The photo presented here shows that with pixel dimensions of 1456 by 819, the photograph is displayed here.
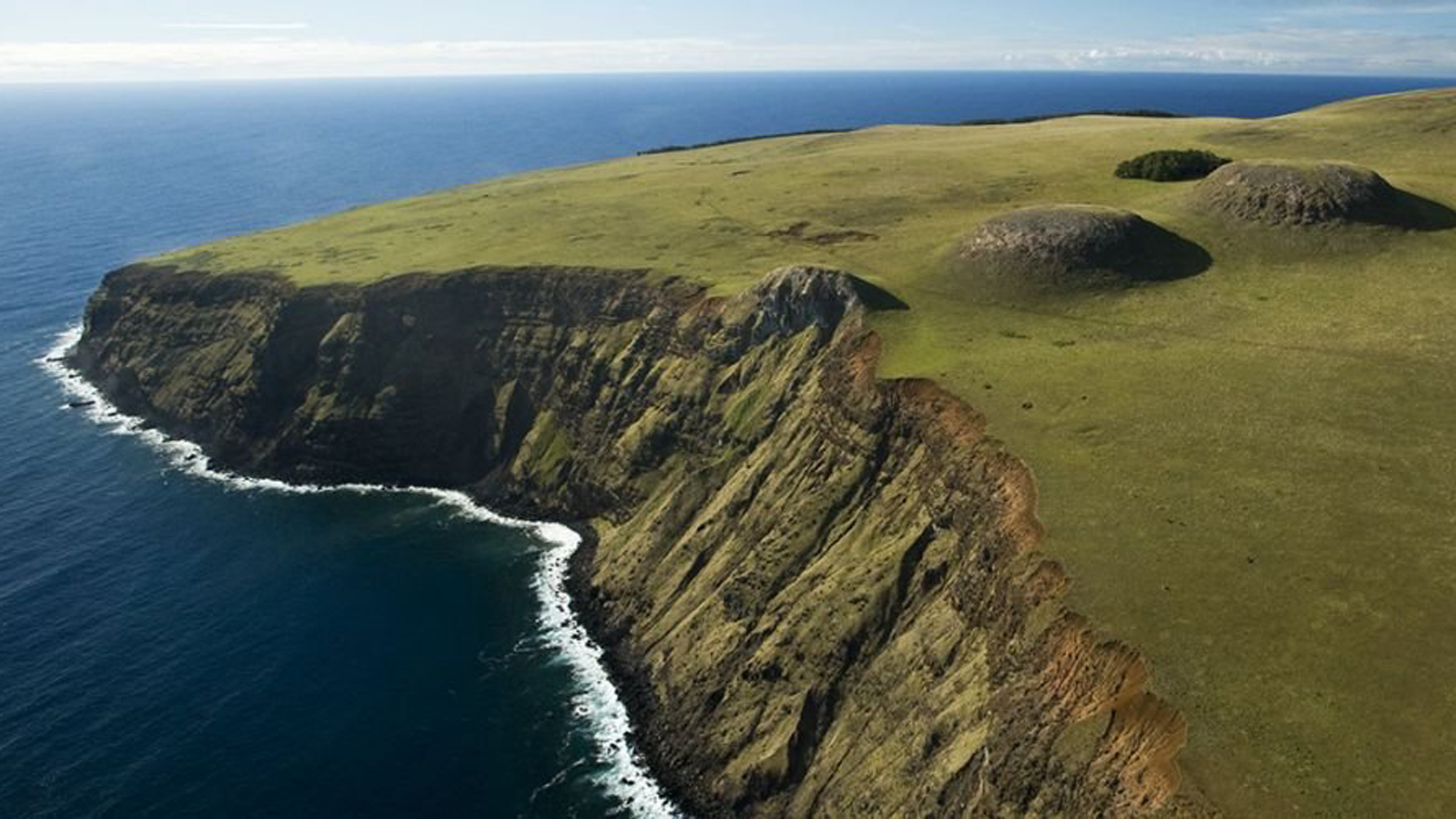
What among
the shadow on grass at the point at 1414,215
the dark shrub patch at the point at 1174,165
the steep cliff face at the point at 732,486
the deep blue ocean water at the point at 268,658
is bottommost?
the deep blue ocean water at the point at 268,658

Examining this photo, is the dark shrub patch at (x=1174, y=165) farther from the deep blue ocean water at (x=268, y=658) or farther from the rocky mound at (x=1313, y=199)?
the deep blue ocean water at (x=268, y=658)

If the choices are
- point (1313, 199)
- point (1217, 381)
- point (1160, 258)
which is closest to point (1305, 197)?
point (1313, 199)

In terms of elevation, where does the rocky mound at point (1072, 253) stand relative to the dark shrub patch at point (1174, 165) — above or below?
below

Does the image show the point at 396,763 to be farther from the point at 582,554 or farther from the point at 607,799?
the point at 582,554

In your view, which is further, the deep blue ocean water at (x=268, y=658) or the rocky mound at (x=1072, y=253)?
the rocky mound at (x=1072, y=253)

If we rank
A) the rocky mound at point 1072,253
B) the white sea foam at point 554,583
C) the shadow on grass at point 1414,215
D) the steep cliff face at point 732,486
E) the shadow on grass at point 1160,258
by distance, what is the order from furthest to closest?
the shadow on grass at point 1414,215, the shadow on grass at point 1160,258, the rocky mound at point 1072,253, the white sea foam at point 554,583, the steep cliff face at point 732,486

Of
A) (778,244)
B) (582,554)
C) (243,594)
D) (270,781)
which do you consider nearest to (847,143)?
(778,244)

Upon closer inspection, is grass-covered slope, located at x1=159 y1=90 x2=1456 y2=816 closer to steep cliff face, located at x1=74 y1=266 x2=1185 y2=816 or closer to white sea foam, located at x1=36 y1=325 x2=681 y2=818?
steep cliff face, located at x1=74 y1=266 x2=1185 y2=816

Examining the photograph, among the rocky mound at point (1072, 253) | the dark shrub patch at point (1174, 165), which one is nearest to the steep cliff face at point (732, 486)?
the rocky mound at point (1072, 253)
